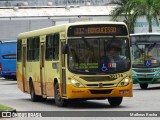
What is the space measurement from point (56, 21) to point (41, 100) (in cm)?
4195

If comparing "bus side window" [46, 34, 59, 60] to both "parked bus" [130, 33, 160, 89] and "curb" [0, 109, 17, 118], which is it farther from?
"parked bus" [130, 33, 160, 89]

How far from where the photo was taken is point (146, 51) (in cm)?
3200

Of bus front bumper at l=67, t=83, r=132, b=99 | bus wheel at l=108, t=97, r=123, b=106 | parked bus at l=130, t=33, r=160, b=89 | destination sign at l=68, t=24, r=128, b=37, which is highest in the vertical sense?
destination sign at l=68, t=24, r=128, b=37

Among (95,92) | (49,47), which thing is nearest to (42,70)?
(49,47)

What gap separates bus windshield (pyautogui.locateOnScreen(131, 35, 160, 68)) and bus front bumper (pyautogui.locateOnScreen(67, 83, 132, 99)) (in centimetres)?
1111

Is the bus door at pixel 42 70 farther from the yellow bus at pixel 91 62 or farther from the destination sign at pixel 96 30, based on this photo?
the destination sign at pixel 96 30

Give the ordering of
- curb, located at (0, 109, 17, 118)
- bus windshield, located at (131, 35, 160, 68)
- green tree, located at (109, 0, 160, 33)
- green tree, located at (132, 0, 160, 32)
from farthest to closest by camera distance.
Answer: green tree, located at (109, 0, 160, 33) → green tree, located at (132, 0, 160, 32) → bus windshield, located at (131, 35, 160, 68) → curb, located at (0, 109, 17, 118)

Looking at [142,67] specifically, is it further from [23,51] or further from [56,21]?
[56,21]

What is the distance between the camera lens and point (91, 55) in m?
20.7

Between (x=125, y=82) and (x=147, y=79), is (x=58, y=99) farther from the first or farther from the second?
(x=147, y=79)

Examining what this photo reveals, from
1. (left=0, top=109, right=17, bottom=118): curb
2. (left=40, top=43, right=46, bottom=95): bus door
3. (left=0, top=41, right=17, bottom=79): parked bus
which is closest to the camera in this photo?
(left=0, top=109, right=17, bottom=118): curb

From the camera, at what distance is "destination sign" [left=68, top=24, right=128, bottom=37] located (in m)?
20.9

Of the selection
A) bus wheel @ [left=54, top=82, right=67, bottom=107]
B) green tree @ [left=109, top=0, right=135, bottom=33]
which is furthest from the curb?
green tree @ [left=109, top=0, right=135, bottom=33]

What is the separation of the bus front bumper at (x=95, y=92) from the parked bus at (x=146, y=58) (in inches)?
429
